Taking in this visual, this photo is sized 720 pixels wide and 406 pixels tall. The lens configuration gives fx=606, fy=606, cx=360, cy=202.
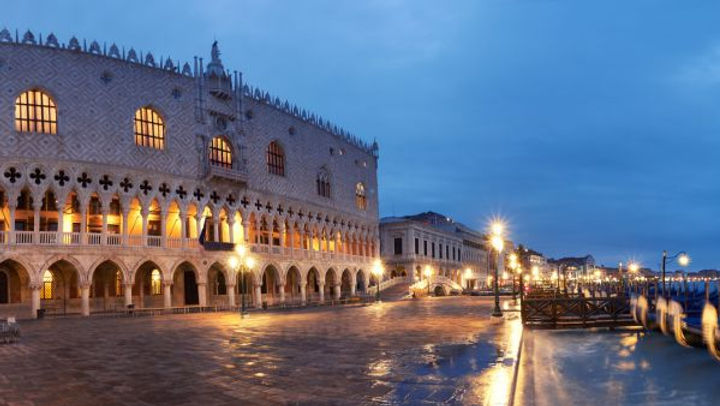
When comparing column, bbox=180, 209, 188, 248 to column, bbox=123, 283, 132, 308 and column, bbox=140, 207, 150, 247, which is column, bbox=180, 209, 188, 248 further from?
column, bbox=123, 283, 132, 308

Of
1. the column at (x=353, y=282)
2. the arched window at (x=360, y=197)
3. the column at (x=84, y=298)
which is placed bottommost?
the column at (x=353, y=282)

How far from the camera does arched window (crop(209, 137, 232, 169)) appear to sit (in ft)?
146

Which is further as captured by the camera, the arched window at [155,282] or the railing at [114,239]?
the arched window at [155,282]

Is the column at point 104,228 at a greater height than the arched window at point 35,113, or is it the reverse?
the arched window at point 35,113

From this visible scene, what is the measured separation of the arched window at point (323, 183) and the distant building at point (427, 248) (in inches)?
562

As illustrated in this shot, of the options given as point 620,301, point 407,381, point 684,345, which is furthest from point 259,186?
point 407,381

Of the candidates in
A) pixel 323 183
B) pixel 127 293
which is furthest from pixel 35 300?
pixel 323 183

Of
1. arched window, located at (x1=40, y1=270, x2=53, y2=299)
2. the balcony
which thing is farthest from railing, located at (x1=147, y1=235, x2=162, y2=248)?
arched window, located at (x1=40, y1=270, x2=53, y2=299)

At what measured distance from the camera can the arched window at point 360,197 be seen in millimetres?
64925

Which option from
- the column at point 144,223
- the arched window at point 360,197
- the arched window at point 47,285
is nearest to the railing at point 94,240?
the column at point 144,223

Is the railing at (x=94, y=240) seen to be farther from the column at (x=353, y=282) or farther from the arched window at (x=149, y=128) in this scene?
the column at (x=353, y=282)

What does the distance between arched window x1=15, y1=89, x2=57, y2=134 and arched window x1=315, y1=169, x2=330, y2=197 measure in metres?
25.3

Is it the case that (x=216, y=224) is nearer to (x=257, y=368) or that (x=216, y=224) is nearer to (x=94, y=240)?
(x=94, y=240)

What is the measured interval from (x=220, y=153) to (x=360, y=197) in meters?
23.6
